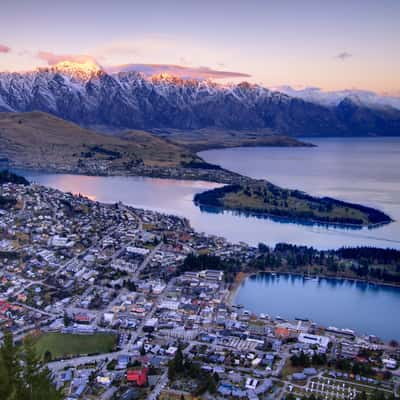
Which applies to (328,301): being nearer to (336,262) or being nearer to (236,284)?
(336,262)

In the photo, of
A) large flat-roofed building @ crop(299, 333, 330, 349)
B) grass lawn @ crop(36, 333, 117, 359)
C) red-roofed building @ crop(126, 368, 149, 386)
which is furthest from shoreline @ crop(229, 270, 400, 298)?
red-roofed building @ crop(126, 368, 149, 386)

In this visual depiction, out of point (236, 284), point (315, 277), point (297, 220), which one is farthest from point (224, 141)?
point (236, 284)

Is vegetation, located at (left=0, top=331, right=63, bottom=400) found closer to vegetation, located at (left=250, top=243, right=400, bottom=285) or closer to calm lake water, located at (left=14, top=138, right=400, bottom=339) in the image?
calm lake water, located at (left=14, top=138, right=400, bottom=339)

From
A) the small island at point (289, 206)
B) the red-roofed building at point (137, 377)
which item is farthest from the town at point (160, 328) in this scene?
the small island at point (289, 206)

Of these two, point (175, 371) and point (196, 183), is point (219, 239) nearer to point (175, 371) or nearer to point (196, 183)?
point (175, 371)

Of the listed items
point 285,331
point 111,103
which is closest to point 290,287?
point 285,331

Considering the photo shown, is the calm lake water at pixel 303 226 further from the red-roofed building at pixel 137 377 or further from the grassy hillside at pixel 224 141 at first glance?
the grassy hillside at pixel 224 141
